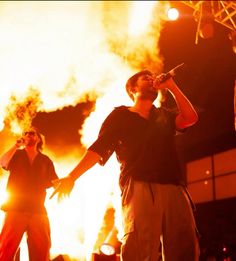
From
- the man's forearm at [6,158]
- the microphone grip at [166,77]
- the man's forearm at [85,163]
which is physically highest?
the man's forearm at [6,158]

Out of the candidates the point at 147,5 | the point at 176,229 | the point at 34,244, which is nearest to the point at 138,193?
the point at 176,229

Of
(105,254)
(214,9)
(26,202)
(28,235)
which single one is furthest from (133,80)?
(214,9)

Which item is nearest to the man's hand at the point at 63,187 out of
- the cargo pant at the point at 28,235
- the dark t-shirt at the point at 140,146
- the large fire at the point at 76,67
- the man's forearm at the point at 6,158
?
the dark t-shirt at the point at 140,146

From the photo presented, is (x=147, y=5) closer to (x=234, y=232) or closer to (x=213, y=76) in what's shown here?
(x=213, y=76)

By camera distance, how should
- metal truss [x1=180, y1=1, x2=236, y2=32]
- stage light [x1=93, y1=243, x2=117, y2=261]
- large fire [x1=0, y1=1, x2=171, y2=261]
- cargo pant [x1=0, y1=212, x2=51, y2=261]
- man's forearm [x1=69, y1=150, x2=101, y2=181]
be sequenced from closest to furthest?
man's forearm [x1=69, y1=150, x2=101, y2=181]
cargo pant [x1=0, y1=212, x2=51, y2=261]
stage light [x1=93, y1=243, x2=117, y2=261]
metal truss [x1=180, y1=1, x2=236, y2=32]
large fire [x1=0, y1=1, x2=171, y2=261]

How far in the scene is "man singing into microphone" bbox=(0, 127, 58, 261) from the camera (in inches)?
155

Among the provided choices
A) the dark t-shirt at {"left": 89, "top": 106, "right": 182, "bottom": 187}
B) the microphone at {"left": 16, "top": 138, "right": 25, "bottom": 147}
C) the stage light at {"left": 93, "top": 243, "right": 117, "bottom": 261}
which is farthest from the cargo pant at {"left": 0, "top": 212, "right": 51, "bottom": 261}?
the dark t-shirt at {"left": 89, "top": 106, "right": 182, "bottom": 187}

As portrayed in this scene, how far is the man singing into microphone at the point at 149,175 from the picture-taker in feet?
7.54

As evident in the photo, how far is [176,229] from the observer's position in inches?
91.7

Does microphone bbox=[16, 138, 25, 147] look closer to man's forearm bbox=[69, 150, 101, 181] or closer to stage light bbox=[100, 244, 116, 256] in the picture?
stage light bbox=[100, 244, 116, 256]

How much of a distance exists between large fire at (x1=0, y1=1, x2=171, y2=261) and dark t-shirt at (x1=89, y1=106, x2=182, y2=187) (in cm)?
260

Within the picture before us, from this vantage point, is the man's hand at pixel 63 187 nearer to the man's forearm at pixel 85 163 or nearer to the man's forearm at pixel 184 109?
the man's forearm at pixel 85 163

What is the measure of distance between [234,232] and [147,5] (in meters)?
5.60

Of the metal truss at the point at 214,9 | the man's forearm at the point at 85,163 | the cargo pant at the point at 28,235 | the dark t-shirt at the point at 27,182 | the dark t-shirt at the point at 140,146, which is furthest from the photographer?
the metal truss at the point at 214,9
